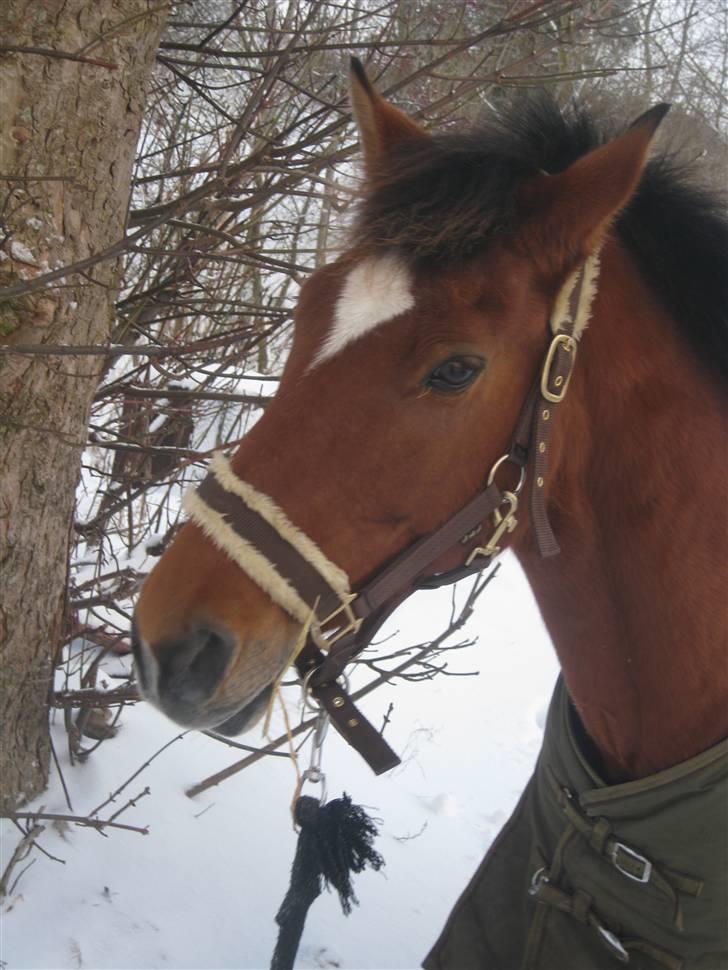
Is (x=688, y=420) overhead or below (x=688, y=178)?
below

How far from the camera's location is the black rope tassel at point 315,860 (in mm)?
1739

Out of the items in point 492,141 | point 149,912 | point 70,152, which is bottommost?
point 149,912

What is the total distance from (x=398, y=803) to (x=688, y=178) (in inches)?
116

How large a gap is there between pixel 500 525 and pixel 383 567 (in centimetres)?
26

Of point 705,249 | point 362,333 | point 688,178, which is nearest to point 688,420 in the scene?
point 705,249

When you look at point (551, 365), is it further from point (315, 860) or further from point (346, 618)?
point (315, 860)

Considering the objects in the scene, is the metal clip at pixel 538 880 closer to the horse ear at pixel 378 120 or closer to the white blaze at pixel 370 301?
the white blaze at pixel 370 301

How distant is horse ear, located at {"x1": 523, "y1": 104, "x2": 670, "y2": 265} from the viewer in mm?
1331

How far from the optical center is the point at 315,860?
1741 millimetres

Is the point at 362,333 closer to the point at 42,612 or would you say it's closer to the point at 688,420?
the point at 688,420

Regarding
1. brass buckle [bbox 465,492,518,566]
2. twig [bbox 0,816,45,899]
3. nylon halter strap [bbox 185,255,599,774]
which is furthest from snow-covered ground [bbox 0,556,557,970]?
brass buckle [bbox 465,492,518,566]

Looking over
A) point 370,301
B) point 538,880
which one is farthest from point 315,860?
point 370,301

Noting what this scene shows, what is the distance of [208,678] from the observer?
1262 mm

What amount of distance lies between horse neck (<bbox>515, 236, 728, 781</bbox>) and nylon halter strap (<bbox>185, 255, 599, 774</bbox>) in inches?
3.0
